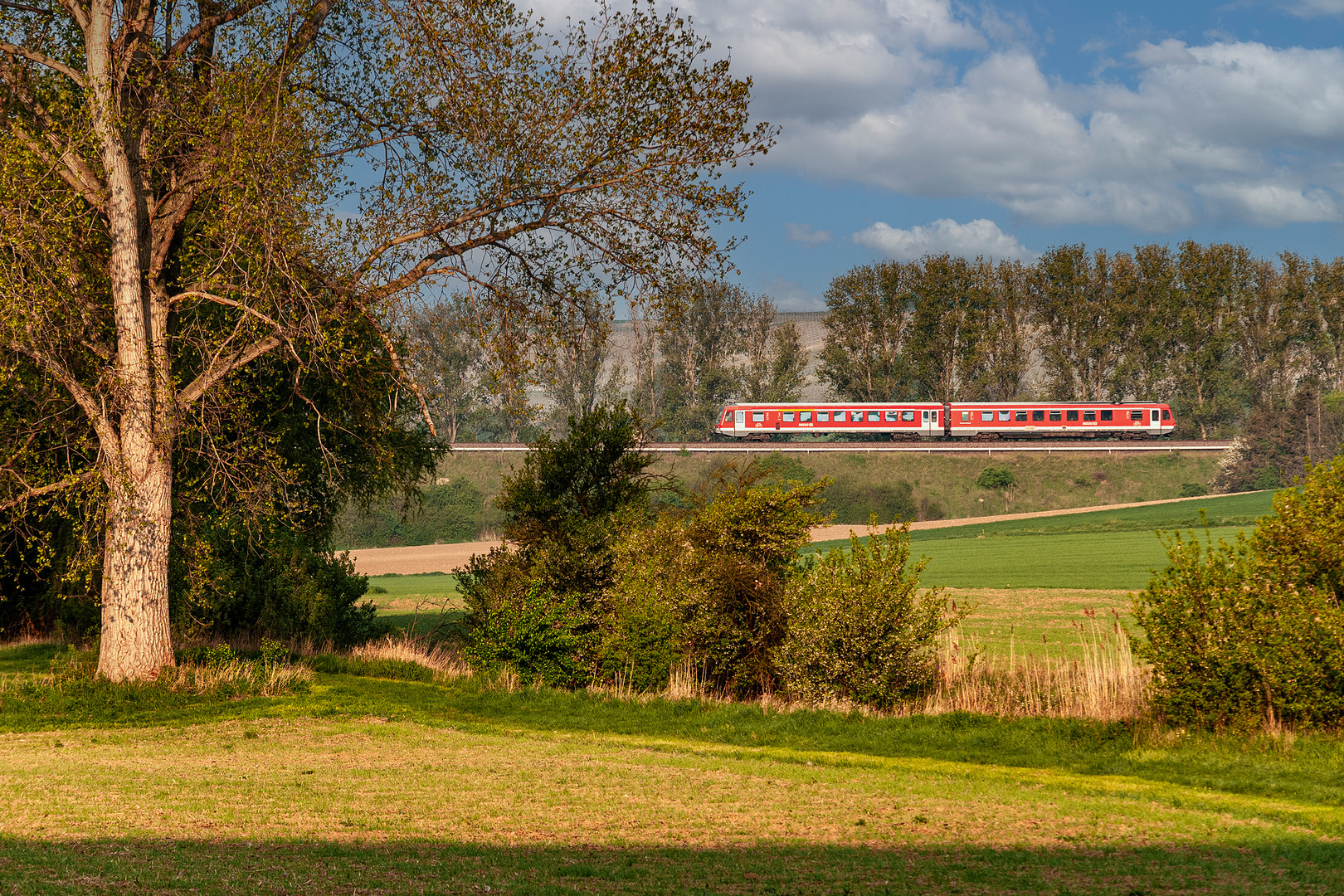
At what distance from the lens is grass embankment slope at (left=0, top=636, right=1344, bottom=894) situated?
234 inches

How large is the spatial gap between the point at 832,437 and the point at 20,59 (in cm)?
6737

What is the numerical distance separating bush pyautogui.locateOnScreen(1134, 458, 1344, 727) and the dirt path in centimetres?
3925

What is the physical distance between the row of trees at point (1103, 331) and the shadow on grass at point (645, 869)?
71.7 m

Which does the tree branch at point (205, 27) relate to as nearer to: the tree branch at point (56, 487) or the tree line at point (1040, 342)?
the tree branch at point (56, 487)

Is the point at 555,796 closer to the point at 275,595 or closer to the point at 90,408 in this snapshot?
the point at 90,408

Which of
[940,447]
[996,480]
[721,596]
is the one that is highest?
[940,447]

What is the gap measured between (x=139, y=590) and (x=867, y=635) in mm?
9012

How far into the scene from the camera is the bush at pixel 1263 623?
10.3 metres

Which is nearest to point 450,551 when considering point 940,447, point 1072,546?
point 940,447

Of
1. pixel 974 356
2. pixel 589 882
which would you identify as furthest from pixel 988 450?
pixel 589 882

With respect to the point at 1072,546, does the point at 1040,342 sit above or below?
above

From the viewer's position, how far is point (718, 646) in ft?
48.2

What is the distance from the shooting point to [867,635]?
42.9 ft

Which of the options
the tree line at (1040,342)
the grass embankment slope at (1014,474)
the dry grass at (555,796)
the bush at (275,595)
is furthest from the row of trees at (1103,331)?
the dry grass at (555,796)
